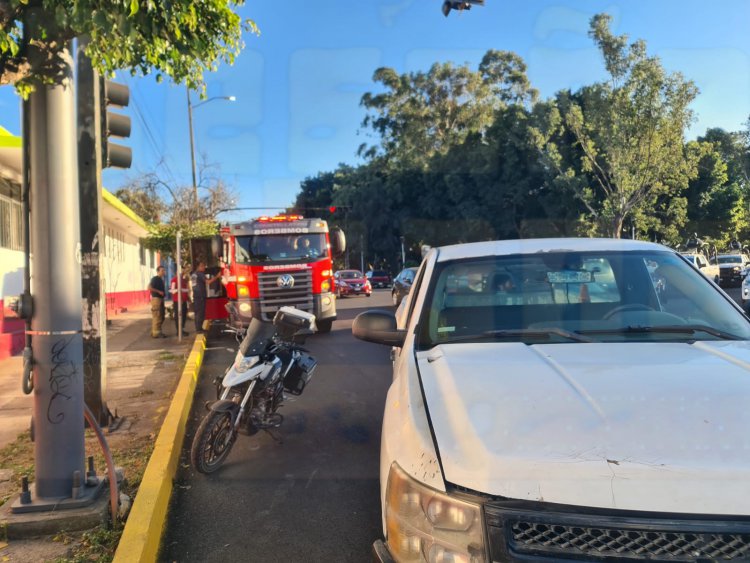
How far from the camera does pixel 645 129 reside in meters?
27.9

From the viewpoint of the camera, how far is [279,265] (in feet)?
43.9

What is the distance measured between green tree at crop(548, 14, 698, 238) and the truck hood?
2810 cm

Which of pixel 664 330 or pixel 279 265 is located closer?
pixel 664 330

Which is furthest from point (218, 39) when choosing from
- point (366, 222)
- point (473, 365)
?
point (366, 222)

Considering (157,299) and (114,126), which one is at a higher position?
(114,126)

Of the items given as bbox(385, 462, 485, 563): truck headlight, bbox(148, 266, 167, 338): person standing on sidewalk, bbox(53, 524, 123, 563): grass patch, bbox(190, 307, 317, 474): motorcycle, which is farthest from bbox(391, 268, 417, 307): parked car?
bbox(385, 462, 485, 563): truck headlight

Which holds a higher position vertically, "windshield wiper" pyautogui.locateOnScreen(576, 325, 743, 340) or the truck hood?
"windshield wiper" pyautogui.locateOnScreen(576, 325, 743, 340)

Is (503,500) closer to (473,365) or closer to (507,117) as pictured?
(473,365)

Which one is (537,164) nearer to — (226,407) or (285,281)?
(285,281)

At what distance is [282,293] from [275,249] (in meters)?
1.05

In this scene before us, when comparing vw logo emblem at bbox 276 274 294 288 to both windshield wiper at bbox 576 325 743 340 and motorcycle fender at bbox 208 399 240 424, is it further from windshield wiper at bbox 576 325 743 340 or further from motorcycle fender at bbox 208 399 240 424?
windshield wiper at bbox 576 325 743 340

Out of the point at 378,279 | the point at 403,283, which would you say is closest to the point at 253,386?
the point at 403,283

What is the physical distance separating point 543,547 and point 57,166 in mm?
3562

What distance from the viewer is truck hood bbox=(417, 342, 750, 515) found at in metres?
1.89
